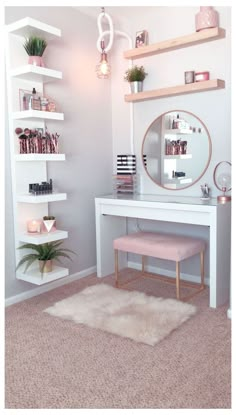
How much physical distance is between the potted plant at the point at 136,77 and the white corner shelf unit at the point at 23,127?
30.4 inches

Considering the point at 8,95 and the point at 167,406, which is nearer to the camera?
the point at 167,406

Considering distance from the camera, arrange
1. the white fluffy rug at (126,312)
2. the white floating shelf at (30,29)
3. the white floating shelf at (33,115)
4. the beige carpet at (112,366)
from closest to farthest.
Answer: the beige carpet at (112,366)
the white fluffy rug at (126,312)
the white floating shelf at (30,29)
the white floating shelf at (33,115)

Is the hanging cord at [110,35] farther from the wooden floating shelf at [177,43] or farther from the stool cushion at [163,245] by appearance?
the stool cushion at [163,245]

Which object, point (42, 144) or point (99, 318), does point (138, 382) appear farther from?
point (42, 144)

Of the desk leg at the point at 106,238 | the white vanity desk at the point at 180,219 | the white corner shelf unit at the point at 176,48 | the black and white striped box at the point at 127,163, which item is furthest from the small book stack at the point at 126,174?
the white corner shelf unit at the point at 176,48

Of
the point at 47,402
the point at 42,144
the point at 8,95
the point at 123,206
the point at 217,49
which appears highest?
the point at 217,49

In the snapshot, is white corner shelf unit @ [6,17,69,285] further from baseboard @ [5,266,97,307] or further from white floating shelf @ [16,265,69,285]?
baseboard @ [5,266,97,307]

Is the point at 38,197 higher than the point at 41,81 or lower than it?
lower

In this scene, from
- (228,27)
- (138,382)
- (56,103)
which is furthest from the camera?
(56,103)

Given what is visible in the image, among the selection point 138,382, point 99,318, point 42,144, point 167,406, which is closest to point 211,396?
point 167,406

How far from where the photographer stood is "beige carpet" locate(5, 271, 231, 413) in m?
1.64

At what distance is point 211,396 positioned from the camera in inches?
64.4

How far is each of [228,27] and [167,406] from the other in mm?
2585

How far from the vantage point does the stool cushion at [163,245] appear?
267 cm
